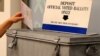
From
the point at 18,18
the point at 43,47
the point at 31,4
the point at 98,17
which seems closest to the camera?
the point at 43,47

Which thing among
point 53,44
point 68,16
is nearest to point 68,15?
point 68,16

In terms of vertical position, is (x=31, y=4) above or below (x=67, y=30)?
above

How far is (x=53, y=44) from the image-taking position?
3.68 ft

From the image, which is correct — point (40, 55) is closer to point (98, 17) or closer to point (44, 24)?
point (44, 24)

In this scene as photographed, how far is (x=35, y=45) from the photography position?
1.21 meters

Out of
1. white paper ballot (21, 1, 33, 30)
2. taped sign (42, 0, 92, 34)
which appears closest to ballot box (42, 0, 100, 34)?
taped sign (42, 0, 92, 34)

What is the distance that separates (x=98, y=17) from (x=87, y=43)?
431 millimetres

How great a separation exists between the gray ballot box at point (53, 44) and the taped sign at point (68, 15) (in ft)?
0.19

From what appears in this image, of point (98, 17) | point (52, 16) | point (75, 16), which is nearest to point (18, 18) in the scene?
point (52, 16)

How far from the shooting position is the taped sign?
1181 mm

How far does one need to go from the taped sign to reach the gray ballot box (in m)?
0.06

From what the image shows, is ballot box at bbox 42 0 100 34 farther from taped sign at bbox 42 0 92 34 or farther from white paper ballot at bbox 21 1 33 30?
white paper ballot at bbox 21 1 33 30

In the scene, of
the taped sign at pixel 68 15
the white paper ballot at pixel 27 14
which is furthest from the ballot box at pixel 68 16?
the white paper ballot at pixel 27 14

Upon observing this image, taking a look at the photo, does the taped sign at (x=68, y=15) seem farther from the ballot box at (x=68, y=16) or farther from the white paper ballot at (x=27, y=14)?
the white paper ballot at (x=27, y=14)
